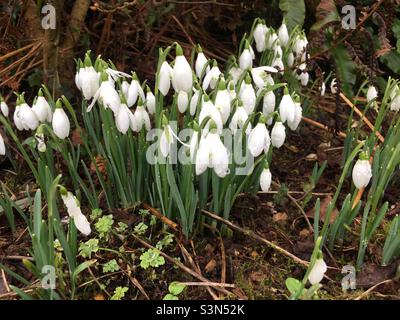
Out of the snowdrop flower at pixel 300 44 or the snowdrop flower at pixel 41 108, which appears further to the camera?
the snowdrop flower at pixel 300 44

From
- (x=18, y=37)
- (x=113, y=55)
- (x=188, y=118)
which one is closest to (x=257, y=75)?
(x=188, y=118)

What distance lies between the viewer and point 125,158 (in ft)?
6.56

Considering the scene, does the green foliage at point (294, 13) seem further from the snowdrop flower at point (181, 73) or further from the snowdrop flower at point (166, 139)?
the snowdrop flower at point (166, 139)

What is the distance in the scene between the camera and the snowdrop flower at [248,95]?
70.8 inches

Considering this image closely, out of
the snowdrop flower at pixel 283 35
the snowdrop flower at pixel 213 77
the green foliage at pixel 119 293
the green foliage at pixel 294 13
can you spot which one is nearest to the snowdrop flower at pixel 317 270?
the green foliage at pixel 119 293

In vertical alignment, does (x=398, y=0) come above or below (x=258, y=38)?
above

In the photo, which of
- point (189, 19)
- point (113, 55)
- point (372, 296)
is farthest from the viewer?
point (189, 19)

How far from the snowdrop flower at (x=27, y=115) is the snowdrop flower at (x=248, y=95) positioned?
2.64ft

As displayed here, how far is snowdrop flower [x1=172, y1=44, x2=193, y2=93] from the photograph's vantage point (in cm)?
163

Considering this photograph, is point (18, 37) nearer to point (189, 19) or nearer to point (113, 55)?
point (113, 55)

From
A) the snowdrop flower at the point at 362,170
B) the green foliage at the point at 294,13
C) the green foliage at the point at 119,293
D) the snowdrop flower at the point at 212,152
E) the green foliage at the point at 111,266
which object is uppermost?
the green foliage at the point at 294,13

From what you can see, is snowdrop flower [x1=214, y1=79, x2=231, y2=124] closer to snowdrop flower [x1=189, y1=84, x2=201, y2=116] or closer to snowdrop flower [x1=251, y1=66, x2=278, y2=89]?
snowdrop flower [x1=189, y1=84, x2=201, y2=116]

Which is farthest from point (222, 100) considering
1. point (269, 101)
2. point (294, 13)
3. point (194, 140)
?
point (294, 13)

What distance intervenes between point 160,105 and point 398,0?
49.5 inches
